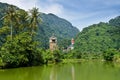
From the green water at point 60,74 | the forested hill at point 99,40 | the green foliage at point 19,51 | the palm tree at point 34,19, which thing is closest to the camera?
the green water at point 60,74

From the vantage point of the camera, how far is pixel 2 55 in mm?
48156

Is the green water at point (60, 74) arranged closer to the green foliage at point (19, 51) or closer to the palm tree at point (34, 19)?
the green foliage at point (19, 51)

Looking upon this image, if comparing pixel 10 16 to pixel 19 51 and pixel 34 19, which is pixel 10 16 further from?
pixel 19 51

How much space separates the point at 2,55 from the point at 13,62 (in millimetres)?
2368

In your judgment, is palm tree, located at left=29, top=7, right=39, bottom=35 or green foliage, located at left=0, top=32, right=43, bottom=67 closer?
green foliage, located at left=0, top=32, right=43, bottom=67

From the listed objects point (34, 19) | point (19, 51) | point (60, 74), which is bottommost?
point (60, 74)

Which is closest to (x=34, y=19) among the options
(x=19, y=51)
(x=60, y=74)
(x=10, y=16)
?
(x=10, y=16)

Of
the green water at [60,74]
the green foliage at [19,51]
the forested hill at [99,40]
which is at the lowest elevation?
the green water at [60,74]

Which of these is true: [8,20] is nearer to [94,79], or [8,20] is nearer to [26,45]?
[26,45]

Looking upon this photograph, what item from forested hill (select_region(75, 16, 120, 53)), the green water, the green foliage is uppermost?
forested hill (select_region(75, 16, 120, 53))

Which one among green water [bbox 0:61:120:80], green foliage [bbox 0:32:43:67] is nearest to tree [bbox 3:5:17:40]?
green foliage [bbox 0:32:43:67]

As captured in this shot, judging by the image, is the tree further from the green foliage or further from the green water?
the green water

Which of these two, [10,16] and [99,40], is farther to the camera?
[99,40]

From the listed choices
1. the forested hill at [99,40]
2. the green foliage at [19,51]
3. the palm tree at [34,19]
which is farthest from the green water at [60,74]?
the forested hill at [99,40]
